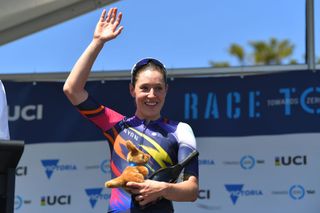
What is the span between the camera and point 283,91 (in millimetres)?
5191

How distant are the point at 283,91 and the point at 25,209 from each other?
2.35 m

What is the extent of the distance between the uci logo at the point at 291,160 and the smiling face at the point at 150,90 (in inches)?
101

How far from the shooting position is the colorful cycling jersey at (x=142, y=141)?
2.62 meters

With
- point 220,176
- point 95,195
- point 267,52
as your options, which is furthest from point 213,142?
point 267,52

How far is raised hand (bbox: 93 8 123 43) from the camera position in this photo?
277 cm

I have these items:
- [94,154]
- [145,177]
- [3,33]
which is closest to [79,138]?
[94,154]

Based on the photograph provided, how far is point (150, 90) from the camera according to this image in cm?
272

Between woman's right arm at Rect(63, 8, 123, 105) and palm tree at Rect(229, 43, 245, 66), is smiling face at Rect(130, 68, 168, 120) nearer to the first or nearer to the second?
woman's right arm at Rect(63, 8, 123, 105)

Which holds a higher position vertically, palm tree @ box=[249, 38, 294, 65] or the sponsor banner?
palm tree @ box=[249, 38, 294, 65]

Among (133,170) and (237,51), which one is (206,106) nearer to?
(133,170)

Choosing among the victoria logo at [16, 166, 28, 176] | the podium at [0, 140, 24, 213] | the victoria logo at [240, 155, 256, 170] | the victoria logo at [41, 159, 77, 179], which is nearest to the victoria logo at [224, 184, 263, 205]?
the victoria logo at [240, 155, 256, 170]

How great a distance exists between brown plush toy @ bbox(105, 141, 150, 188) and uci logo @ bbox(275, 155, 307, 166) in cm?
270

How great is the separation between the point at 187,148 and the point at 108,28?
63cm

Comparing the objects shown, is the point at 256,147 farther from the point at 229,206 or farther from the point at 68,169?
the point at 68,169
